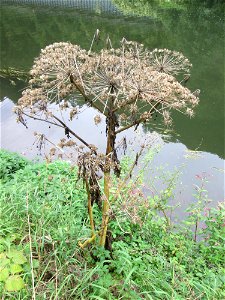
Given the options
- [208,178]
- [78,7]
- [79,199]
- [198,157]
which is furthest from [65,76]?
[78,7]

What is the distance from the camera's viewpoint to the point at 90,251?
260 centimetres

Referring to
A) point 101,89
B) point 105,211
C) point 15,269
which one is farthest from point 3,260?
point 101,89

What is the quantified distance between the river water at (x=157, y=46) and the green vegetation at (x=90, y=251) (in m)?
0.94

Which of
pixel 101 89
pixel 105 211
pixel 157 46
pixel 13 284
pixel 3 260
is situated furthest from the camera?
pixel 157 46

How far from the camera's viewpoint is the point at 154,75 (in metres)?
2.06

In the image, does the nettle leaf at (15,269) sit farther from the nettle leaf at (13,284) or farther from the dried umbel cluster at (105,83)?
the dried umbel cluster at (105,83)

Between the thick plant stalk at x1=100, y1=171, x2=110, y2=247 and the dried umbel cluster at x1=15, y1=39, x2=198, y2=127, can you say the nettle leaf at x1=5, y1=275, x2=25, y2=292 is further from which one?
the dried umbel cluster at x1=15, y1=39, x2=198, y2=127

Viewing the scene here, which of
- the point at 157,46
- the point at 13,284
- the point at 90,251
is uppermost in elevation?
the point at 13,284

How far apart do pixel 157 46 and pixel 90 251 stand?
9.82m

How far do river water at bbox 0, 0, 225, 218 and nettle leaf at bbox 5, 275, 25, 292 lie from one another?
186 cm

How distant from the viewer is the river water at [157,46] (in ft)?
18.7

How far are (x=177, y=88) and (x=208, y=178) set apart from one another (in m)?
3.23

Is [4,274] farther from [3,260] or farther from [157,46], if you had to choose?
[157,46]

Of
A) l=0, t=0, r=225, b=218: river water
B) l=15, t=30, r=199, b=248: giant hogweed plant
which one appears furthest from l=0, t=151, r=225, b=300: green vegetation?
l=0, t=0, r=225, b=218: river water
